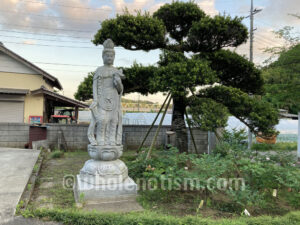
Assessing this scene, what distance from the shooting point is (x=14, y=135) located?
28.5ft

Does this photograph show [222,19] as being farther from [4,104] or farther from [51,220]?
[4,104]

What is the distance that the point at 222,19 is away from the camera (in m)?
5.12

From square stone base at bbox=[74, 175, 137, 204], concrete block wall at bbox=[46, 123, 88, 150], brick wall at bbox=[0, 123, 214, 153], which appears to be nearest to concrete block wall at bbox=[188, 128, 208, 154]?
brick wall at bbox=[0, 123, 214, 153]

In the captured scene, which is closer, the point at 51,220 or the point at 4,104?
the point at 51,220

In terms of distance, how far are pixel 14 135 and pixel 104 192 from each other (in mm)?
6978

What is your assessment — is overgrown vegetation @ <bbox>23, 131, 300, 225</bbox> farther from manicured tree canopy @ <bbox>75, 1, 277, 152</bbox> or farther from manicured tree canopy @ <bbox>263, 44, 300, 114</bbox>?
manicured tree canopy @ <bbox>263, 44, 300, 114</bbox>

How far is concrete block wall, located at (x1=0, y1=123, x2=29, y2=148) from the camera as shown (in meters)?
8.56

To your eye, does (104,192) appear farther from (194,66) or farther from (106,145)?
(194,66)

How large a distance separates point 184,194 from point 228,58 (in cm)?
415

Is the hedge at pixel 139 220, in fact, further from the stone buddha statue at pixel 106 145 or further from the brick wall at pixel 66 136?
the brick wall at pixel 66 136

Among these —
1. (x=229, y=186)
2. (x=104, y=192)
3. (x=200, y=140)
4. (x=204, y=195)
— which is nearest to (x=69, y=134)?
(x=200, y=140)

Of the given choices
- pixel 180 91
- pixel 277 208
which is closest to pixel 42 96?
pixel 180 91

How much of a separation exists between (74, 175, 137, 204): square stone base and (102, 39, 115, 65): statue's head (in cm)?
238

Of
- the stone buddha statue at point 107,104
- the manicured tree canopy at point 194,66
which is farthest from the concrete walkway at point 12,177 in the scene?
the manicured tree canopy at point 194,66
